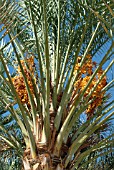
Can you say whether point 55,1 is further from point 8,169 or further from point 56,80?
point 8,169

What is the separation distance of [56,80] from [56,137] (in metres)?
0.60

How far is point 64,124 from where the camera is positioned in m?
2.89

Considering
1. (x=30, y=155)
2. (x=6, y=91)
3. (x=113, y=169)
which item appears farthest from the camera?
(x=113, y=169)

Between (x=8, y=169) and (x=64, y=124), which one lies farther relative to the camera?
(x=8, y=169)

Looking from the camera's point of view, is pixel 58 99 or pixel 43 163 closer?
pixel 43 163

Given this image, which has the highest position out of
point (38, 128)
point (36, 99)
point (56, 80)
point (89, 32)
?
point (89, 32)

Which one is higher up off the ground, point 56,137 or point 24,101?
point 24,101

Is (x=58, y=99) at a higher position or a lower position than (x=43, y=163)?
higher

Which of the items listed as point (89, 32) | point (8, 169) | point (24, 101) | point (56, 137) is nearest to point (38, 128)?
point (56, 137)

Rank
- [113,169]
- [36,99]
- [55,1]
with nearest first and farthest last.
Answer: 1. [36,99]
2. [55,1]
3. [113,169]

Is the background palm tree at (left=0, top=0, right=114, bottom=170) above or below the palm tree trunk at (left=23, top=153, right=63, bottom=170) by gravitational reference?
above

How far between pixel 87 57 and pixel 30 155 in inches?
46.0

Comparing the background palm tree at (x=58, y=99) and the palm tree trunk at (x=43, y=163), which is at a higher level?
the background palm tree at (x=58, y=99)

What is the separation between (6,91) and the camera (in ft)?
12.1
